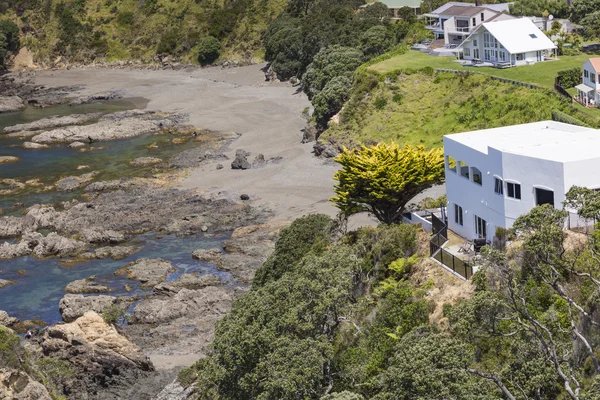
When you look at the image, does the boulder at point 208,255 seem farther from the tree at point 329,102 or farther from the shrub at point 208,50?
the shrub at point 208,50

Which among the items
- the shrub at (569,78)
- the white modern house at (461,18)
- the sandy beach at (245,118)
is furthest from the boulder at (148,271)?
the white modern house at (461,18)

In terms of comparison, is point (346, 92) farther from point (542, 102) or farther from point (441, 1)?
point (441, 1)

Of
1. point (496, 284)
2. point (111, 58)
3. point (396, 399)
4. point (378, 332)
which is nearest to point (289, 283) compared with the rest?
point (378, 332)

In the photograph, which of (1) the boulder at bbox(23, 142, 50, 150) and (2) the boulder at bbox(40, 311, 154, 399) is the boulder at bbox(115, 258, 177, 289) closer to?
(2) the boulder at bbox(40, 311, 154, 399)

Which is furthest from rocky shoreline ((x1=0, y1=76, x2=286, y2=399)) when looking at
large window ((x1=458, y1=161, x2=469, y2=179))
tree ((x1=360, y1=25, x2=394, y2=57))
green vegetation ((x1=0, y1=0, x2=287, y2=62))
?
green vegetation ((x1=0, y1=0, x2=287, y2=62))

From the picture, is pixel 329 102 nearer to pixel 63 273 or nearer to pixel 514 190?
pixel 63 273

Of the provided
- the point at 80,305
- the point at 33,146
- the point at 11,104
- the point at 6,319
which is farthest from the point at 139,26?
the point at 6,319
